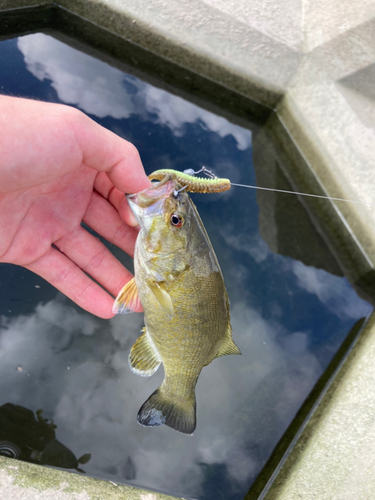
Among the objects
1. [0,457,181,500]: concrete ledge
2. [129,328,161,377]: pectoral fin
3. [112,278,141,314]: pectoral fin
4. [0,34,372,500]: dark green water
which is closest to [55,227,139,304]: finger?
[112,278,141,314]: pectoral fin

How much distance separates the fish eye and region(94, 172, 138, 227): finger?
42cm

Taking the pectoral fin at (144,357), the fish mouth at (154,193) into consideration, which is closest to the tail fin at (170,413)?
the pectoral fin at (144,357)

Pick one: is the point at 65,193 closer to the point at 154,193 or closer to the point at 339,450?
the point at 154,193

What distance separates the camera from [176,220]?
159 centimetres

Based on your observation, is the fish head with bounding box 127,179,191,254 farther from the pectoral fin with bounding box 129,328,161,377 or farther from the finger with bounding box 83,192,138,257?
the pectoral fin with bounding box 129,328,161,377

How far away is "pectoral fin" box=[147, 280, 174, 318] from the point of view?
1653 millimetres

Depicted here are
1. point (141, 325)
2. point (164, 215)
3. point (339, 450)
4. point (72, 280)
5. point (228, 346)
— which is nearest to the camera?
point (164, 215)

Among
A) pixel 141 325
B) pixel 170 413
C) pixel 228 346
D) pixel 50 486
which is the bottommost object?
pixel 50 486

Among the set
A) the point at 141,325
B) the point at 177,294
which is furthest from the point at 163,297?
the point at 141,325

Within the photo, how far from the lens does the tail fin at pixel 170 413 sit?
1.89 metres

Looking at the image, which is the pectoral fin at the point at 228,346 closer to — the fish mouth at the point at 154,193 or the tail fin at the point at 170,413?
the tail fin at the point at 170,413

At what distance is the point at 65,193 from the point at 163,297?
0.87m

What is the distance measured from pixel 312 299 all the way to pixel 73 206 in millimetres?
2241

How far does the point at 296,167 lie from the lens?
11.4 feet
